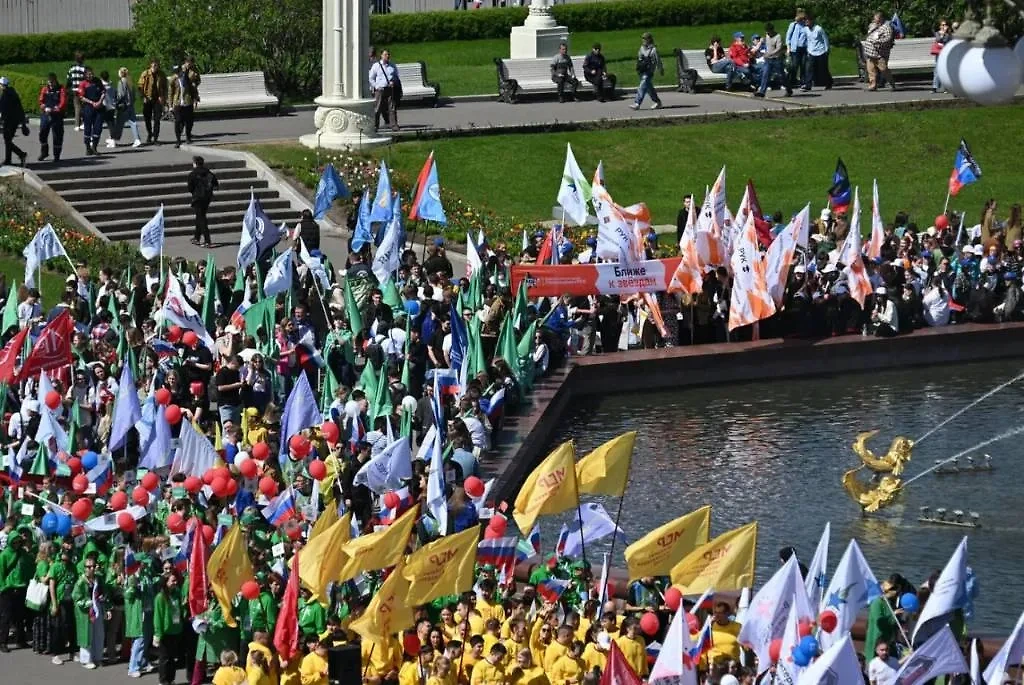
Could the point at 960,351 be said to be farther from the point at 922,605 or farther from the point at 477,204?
the point at 922,605

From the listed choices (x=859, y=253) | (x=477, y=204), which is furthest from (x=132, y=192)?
(x=859, y=253)

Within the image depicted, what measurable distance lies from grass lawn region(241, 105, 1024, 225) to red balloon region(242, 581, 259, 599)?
19240 millimetres

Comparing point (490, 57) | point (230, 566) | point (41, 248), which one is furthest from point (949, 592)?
point (490, 57)

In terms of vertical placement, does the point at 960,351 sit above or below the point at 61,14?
below

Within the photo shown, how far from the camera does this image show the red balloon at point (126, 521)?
67.3 ft

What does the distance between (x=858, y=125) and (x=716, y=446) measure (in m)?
16.6

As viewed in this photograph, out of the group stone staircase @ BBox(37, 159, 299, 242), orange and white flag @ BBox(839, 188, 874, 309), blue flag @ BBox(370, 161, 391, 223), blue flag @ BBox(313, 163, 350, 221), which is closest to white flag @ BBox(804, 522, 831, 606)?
orange and white flag @ BBox(839, 188, 874, 309)

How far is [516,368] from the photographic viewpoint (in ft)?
90.6

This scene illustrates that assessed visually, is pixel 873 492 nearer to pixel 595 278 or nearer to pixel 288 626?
pixel 595 278

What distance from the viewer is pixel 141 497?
818 inches

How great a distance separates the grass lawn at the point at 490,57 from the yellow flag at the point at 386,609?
29439 mm

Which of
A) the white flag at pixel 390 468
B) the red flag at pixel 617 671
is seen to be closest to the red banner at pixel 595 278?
the white flag at pixel 390 468

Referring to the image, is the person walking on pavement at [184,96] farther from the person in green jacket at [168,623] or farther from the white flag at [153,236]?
the person in green jacket at [168,623]

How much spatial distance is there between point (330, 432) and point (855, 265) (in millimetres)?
10024
